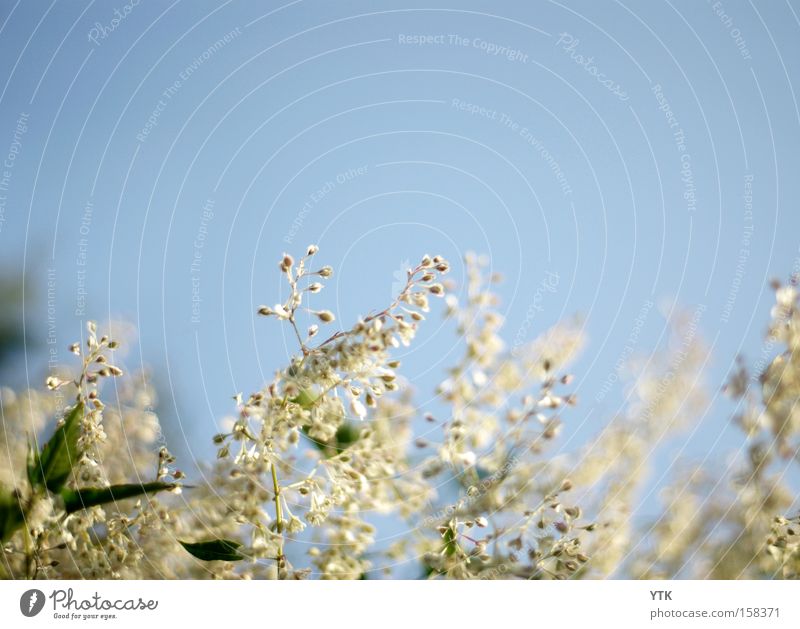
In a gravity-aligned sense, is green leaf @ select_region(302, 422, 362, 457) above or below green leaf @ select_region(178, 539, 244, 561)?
above

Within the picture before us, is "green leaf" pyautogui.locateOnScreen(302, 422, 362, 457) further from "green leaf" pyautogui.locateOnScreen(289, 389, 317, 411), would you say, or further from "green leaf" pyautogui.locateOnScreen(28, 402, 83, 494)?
"green leaf" pyautogui.locateOnScreen(28, 402, 83, 494)

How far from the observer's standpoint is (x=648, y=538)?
1255 millimetres

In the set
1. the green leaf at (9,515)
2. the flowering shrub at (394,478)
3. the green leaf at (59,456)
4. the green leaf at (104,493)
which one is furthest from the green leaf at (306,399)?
the green leaf at (9,515)

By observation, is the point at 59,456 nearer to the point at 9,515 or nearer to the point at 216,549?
the point at 9,515

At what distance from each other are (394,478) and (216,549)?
27cm

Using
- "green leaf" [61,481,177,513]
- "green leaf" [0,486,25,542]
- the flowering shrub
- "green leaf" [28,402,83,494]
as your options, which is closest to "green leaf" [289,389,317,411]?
the flowering shrub

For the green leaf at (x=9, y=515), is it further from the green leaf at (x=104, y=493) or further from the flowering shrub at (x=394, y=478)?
the green leaf at (x=104, y=493)

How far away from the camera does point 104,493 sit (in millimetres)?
1116

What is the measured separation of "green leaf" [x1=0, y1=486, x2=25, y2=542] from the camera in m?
1.18

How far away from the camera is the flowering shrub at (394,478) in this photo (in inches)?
42.4
